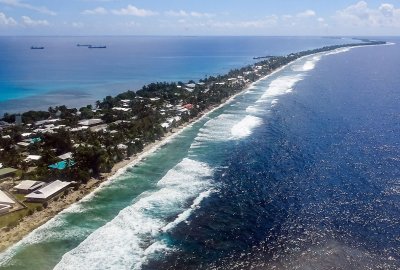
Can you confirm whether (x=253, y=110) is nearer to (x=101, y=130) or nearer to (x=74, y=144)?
(x=101, y=130)

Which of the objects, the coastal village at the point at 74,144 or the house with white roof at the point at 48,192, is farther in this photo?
the coastal village at the point at 74,144

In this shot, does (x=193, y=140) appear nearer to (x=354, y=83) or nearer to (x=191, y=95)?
(x=191, y=95)

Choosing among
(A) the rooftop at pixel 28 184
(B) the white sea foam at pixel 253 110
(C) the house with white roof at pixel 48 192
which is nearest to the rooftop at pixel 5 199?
(C) the house with white roof at pixel 48 192

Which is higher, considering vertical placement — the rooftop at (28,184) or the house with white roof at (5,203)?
the rooftop at (28,184)

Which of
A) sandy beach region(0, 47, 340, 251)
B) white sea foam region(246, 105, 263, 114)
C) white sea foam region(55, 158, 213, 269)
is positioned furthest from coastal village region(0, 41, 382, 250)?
white sea foam region(246, 105, 263, 114)

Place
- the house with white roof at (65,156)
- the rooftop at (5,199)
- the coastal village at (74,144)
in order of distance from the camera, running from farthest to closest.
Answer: the house with white roof at (65,156)
the coastal village at (74,144)
the rooftop at (5,199)

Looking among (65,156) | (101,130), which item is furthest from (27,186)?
(101,130)

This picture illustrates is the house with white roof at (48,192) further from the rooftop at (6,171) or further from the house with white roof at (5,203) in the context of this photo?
the rooftop at (6,171)
